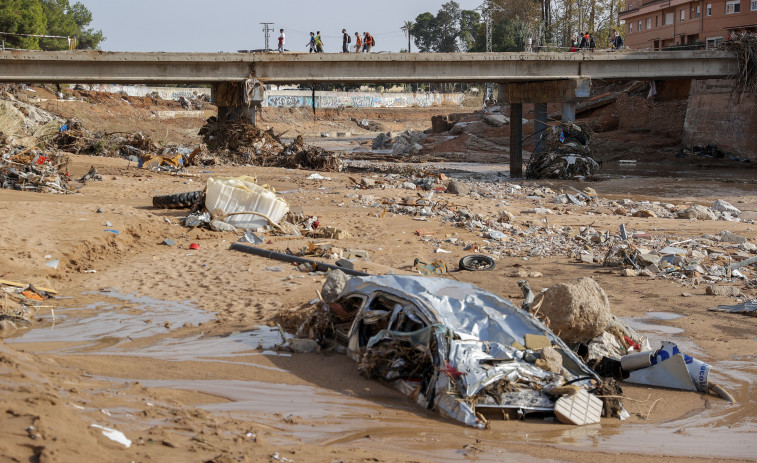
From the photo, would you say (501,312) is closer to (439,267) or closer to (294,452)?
(294,452)

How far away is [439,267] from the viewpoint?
42.8 ft

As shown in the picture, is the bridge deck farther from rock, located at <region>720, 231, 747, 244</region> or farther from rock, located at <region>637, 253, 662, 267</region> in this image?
rock, located at <region>637, 253, 662, 267</region>

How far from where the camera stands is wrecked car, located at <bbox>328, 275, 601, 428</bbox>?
6.37 meters

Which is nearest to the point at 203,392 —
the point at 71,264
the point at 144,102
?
the point at 71,264

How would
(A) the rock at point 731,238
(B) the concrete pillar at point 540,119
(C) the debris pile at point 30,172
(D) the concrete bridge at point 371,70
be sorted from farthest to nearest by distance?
1. (B) the concrete pillar at point 540,119
2. (D) the concrete bridge at point 371,70
3. (C) the debris pile at point 30,172
4. (A) the rock at point 731,238

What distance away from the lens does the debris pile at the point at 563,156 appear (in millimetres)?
30938

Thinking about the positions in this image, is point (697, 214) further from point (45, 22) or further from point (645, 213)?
point (45, 22)

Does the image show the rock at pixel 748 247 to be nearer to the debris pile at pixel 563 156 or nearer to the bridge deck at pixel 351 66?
the debris pile at pixel 563 156

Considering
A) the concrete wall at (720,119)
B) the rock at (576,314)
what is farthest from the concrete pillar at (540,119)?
the rock at (576,314)

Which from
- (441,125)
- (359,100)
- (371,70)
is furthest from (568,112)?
(359,100)

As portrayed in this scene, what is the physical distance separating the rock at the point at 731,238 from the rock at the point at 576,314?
874cm

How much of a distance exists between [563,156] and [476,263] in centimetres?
1928

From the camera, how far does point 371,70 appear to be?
31297 millimetres

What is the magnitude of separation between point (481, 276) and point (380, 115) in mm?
63332
